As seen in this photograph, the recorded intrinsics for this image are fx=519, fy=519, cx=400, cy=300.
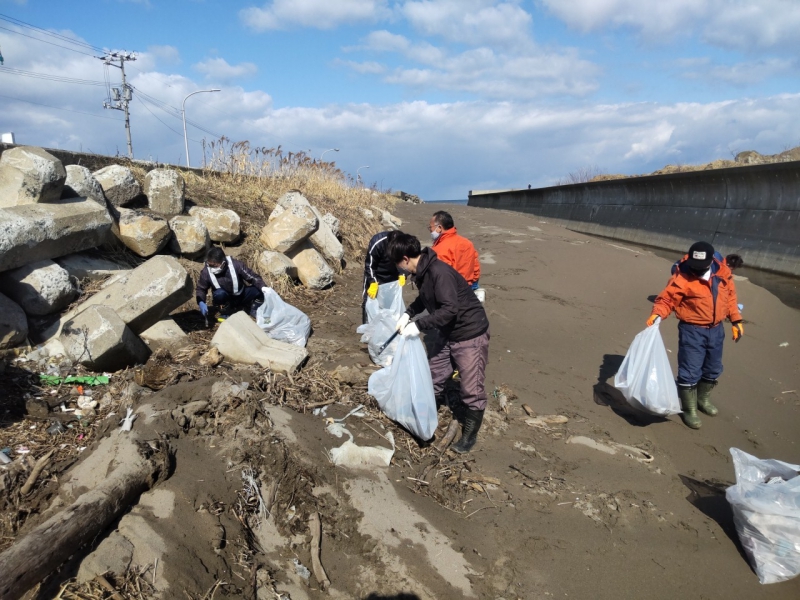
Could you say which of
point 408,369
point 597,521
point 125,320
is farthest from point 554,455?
point 125,320

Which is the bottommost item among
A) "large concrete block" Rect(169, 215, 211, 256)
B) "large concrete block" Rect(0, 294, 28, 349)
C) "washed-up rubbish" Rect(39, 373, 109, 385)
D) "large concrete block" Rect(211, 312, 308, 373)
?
"washed-up rubbish" Rect(39, 373, 109, 385)

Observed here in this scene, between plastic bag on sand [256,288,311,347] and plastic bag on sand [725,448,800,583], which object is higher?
plastic bag on sand [256,288,311,347]

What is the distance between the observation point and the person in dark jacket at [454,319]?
3352 millimetres

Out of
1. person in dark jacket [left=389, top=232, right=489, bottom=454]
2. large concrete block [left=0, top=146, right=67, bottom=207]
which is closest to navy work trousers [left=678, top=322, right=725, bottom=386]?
person in dark jacket [left=389, top=232, right=489, bottom=454]

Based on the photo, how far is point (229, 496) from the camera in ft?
9.11

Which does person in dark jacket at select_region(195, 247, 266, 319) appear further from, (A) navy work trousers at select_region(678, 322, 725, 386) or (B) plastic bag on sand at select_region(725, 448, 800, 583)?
(B) plastic bag on sand at select_region(725, 448, 800, 583)

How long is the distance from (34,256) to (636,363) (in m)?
5.25

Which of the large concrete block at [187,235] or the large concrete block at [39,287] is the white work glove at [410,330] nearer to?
the large concrete block at [39,287]

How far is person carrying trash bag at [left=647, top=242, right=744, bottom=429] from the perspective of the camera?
4.10 meters

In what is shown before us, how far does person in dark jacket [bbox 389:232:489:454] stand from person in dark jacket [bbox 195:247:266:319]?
265 cm

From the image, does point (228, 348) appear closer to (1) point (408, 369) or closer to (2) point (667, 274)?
(1) point (408, 369)

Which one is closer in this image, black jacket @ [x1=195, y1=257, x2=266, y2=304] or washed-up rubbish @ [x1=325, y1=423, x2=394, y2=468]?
washed-up rubbish @ [x1=325, y1=423, x2=394, y2=468]

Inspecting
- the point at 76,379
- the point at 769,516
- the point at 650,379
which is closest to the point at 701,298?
the point at 650,379

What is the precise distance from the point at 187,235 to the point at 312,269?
1755 mm
